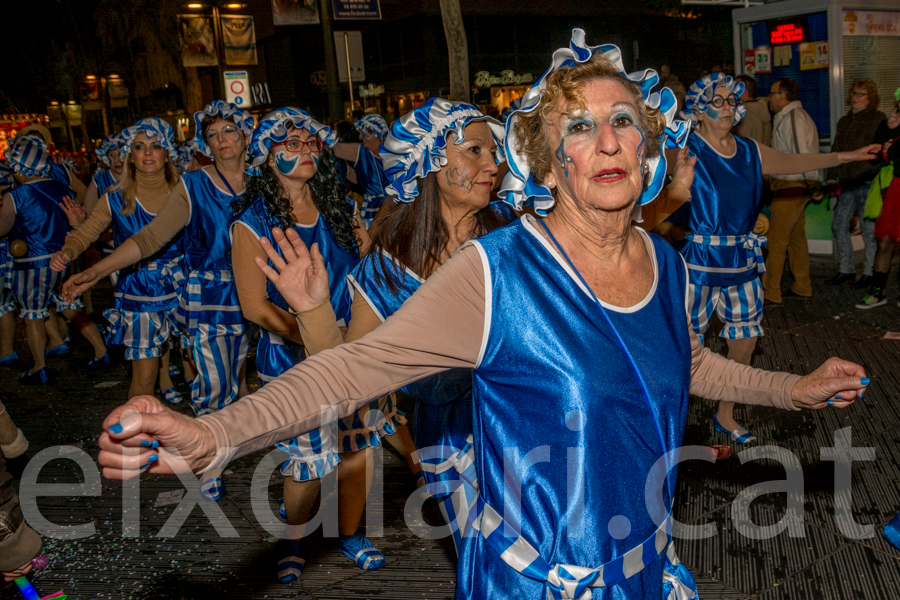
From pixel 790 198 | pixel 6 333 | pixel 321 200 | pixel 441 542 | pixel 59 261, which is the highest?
pixel 321 200

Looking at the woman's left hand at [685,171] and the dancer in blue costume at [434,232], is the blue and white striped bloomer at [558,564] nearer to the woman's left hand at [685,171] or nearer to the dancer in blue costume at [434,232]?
the dancer in blue costume at [434,232]

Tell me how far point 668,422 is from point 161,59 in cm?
2738

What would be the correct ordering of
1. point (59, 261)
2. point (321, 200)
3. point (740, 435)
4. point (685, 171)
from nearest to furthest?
point (321, 200) → point (685, 171) → point (59, 261) → point (740, 435)

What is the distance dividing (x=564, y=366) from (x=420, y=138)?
1.77 meters

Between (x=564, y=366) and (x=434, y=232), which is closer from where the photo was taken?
(x=564, y=366)

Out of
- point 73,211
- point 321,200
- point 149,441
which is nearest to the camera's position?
point 149,441

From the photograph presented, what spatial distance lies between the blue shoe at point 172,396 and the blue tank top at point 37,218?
2185 millimetres

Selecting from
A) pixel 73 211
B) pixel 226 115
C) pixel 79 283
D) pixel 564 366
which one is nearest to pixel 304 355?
pixel 79 283

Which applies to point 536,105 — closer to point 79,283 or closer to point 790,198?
point 79,283

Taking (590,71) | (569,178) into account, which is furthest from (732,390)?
(590,71)

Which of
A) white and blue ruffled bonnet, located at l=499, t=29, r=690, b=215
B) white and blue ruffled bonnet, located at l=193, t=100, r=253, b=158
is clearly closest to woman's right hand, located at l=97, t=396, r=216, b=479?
white and blue ruffled bonnet, located at l=499, t=29, r=690, b=215

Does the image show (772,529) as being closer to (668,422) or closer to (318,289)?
(668,422)

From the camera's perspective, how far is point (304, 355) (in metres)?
3.68

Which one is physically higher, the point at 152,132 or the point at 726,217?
the point at 152,132
